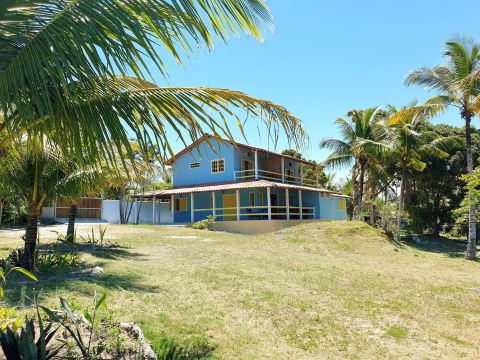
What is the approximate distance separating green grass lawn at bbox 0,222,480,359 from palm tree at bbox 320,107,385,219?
12.5m

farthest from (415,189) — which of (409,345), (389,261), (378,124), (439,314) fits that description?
(409,345)

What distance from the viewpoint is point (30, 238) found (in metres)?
9.15

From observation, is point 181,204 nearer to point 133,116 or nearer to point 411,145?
point 411,145

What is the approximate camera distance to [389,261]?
15133mm

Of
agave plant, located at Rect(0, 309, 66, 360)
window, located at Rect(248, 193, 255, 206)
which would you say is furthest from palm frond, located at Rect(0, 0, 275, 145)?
window, located at Rect(248, 193, 255, 206)

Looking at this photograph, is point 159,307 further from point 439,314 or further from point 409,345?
point 439,314

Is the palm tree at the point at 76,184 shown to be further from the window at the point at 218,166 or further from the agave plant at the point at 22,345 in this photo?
the window at the point at 218,166

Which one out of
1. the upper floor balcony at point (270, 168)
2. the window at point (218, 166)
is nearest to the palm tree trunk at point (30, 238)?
the upper floor balcony at point (270, 168)

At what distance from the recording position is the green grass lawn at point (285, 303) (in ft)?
18.1

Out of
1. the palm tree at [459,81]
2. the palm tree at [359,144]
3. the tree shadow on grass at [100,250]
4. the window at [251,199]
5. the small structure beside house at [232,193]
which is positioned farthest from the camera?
the window at [251,199]

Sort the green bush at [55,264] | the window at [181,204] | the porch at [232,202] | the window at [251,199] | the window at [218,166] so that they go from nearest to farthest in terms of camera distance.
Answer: the green bush at [55,264], the porch at [232,202], the window at [251,199], the window at [218,166], the window at [181,204]

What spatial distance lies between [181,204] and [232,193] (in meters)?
4.61

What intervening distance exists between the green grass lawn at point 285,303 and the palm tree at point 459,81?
7.08 metres

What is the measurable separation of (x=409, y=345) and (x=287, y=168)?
28.7 meters
